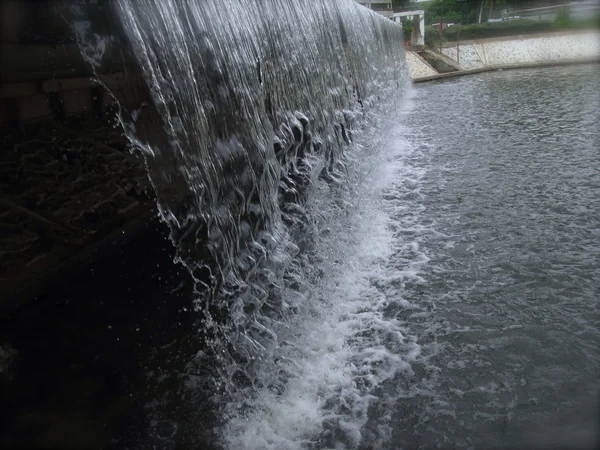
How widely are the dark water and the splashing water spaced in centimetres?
37

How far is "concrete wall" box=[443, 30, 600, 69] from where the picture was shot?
22886 mm

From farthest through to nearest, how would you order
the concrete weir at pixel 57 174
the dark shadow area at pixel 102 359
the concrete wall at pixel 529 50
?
1. the concrete wall at pixel 529 50
2. the concrete weir at pixel 57 174
3. the dark shadow area at pixel 102 359

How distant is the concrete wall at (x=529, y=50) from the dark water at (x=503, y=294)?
1859 cm

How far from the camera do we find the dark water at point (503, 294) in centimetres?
261

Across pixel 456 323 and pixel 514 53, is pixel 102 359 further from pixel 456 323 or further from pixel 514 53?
pixel 514 53

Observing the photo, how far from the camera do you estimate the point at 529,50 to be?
26125 mm

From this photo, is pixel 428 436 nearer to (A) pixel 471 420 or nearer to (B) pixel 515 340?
(A) pixel 471 420

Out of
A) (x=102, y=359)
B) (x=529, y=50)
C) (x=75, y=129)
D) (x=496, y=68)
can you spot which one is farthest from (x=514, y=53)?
(x=102, y=359)

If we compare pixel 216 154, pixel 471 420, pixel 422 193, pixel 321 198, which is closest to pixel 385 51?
pixel 422 193

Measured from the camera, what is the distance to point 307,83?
5.65m

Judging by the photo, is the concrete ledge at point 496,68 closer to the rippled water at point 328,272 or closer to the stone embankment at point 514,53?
the stone embankment at point 514,53

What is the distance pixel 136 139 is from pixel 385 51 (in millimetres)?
13561

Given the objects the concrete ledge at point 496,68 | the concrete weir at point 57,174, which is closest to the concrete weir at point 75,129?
the concrete weir at point 57,174

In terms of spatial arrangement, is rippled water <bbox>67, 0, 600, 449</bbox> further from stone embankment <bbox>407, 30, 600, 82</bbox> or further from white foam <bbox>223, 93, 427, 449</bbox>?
stone embankment <bbox>407, 30, 600, 82</bbox>
